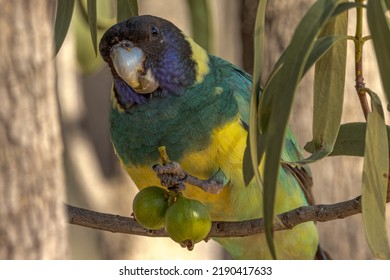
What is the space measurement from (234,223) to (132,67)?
1.28 ft

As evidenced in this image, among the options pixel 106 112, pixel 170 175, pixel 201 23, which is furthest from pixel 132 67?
pixel 106 112

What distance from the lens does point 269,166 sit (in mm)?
931

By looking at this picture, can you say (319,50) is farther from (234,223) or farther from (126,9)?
(126,9)

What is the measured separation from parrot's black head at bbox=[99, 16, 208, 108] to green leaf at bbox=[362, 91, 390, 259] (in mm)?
608

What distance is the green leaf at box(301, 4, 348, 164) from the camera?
4.27 feet

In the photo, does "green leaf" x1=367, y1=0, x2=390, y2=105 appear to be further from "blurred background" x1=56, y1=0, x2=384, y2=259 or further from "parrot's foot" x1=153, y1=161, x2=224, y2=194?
"blurred background" x1=56, y1=0, x2=384, y2=259

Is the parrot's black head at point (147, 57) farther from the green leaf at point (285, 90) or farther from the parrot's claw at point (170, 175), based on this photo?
the green leaf at point (285, 90)

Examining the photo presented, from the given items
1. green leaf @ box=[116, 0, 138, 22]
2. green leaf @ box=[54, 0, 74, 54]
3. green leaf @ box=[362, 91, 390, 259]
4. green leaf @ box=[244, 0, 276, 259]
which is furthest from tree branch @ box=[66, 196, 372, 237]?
green leaf @ box=[116, 0, 138, 22]

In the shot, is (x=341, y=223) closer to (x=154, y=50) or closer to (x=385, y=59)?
(x=154, y=50)

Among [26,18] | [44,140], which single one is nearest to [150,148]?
[44,140]

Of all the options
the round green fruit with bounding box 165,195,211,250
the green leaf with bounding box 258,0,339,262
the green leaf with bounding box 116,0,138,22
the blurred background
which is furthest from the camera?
the blurred background

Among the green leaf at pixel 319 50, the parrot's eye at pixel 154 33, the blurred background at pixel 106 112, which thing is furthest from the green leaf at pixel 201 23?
the green leaf at pixel 319 50

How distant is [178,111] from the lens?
169cm

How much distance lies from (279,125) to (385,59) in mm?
168
